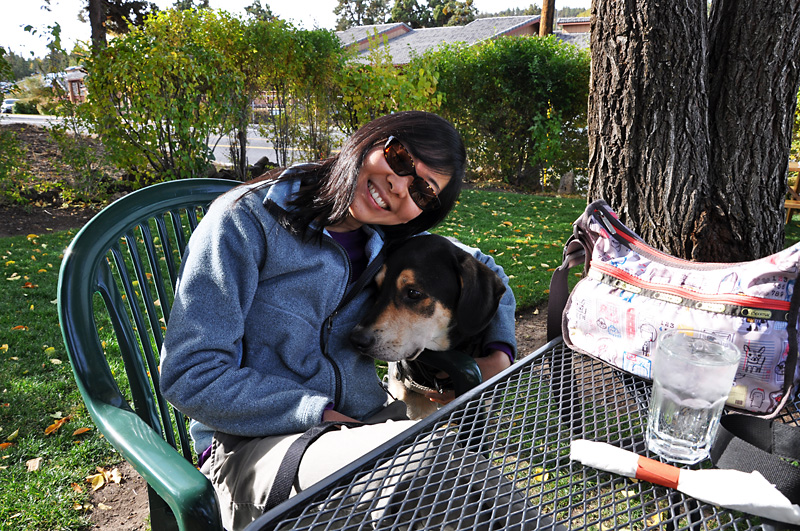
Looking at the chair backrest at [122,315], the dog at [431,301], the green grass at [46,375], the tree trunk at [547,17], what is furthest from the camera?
the tree trunk at [547,17]

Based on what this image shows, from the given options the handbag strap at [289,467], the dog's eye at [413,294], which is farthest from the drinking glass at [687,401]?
the dog's eye at [413,294]

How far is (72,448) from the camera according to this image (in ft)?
9.98

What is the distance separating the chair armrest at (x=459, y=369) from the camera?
1.95 metres

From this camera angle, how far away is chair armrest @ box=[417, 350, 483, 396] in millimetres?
1950

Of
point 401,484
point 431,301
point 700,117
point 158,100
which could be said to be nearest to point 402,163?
point 431,301

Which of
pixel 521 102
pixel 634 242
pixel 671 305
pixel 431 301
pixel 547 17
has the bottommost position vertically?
pixel 431 301

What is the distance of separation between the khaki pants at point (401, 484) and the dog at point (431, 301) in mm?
703

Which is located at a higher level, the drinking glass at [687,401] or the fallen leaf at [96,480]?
the drinking glass at [687,401]

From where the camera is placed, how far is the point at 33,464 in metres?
2.91

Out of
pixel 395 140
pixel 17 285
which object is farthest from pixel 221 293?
pixel 17 285

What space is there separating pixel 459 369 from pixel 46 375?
3.38 m

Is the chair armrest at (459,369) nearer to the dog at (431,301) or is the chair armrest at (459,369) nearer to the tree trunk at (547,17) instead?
the dog at (431,301)

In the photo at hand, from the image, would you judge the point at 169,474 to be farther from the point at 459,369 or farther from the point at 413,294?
the point at 413,294

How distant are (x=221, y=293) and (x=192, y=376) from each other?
0.26m
